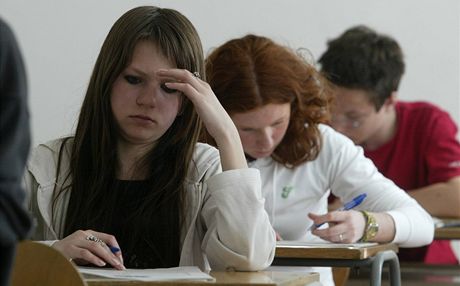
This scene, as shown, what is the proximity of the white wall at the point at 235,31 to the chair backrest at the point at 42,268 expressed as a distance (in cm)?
216

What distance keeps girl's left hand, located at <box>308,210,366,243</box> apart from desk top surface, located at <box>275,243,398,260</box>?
234 mm

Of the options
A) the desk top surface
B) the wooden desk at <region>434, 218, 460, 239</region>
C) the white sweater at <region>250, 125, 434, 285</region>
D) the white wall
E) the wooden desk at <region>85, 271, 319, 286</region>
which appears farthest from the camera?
the white wall

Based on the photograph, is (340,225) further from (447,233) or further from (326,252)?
(447,233)

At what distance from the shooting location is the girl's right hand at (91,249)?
76.0 inches

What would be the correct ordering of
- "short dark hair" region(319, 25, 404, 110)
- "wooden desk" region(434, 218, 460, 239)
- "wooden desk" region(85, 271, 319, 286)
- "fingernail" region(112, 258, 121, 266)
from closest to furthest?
1. "wooden desk" region(85, 271, 319, 286)
2. "fingernail" region(112, 258, 121, 266)
3. "wooden desk" region(434, 218, 460, 239)
4. "short dark hair" region(319, 25, 404, 110)

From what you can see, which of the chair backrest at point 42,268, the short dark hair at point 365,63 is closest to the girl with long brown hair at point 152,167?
the chair backrest at point 42,268

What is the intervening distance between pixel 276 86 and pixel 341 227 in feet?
1.59

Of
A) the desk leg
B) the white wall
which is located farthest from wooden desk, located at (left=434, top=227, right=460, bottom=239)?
the white wall

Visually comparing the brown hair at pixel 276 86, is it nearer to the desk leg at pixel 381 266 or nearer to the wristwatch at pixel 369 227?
the wristwatch at pixel 369 227

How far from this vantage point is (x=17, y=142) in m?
0.98

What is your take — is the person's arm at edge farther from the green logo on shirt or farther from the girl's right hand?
the girl's right hand

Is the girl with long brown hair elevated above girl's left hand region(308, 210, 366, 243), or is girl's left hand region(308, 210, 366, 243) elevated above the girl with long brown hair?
the girl with long brown hair

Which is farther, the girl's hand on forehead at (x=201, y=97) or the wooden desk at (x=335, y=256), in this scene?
A: the wooden desk at (x=335, y=256)

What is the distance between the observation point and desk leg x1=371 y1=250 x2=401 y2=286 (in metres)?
2.64
